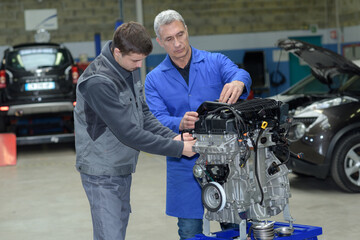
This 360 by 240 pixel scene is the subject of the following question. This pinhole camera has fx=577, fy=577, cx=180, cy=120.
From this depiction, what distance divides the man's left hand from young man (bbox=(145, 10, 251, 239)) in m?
0.13

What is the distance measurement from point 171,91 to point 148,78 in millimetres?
199

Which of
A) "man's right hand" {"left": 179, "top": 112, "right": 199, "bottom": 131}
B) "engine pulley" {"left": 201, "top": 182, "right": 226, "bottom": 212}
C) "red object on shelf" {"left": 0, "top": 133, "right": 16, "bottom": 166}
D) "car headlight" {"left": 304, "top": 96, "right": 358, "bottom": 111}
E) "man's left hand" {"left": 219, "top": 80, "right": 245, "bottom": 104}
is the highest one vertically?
"man's left hand" {"left": 219, "top": 80, "right": 245, "bottom": 104}

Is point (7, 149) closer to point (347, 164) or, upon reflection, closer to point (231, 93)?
point (347, 164)

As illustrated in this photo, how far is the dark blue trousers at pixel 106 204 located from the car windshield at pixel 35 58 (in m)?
7.32

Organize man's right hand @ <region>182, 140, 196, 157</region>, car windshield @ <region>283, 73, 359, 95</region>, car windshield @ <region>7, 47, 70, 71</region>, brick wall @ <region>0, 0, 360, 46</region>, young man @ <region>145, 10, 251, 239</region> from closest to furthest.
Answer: man's right hand @ <region>182, 140, 196, 157</region> < young man @ <region>145, 10, 251, 239</region> < car windshield @ <region>283, 73, 359, 95</region> < car windshield @ <region>7, 47, 70, 71</region> < brick wall @ <region>0, 0, 360, 46</region>

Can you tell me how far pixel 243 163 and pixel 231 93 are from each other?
538 millimetres

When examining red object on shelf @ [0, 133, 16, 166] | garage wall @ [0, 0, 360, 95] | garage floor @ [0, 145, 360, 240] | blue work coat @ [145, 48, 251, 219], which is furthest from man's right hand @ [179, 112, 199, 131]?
garage wall @ [0, 0, 360, 95]

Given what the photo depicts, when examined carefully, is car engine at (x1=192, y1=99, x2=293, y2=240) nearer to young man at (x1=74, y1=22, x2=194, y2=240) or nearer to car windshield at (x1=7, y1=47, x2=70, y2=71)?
young man at (x1=74, y1=22, x2=194, y2=240)

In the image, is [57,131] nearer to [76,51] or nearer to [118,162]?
[76,51]

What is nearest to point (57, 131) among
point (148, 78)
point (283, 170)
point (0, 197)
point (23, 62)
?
point (23, 62)

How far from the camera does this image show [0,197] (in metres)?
6.84

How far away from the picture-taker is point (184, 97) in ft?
11.1

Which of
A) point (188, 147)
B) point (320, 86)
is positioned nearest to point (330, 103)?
point (320, 86)

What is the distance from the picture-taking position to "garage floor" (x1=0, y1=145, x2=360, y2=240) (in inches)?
202
